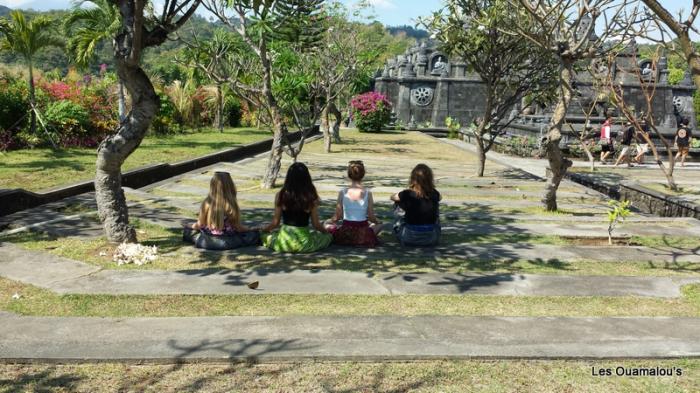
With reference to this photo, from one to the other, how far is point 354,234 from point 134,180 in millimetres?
6412

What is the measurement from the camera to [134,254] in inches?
252

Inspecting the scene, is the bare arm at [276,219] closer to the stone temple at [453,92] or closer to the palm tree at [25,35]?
the palm tree at [25,35]

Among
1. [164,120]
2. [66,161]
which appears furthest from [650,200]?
[164,120]

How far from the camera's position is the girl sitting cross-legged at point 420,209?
280 inches

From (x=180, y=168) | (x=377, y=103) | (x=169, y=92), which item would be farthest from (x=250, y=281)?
(x=377, y=103)

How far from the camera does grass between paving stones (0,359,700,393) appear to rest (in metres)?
3.76

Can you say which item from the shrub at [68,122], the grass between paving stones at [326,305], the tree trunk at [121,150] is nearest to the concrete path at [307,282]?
the grass between paving stones at [326,305]

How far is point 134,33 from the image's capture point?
621cm

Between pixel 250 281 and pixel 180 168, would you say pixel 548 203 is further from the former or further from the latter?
pixel 180 168

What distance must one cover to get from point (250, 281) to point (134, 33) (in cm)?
280

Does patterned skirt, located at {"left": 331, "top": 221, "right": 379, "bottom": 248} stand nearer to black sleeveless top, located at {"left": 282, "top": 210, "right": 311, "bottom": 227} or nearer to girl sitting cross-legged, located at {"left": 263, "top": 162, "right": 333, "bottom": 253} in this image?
girl sitting cross-legged, located at {"left": 263, "top": 162, "right": 333, "bottom": 253}

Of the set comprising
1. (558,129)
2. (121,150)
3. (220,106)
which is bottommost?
(121,150)

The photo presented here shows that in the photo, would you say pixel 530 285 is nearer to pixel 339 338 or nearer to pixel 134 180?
pixel 339 338

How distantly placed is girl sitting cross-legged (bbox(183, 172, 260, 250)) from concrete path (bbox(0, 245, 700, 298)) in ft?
2.90
